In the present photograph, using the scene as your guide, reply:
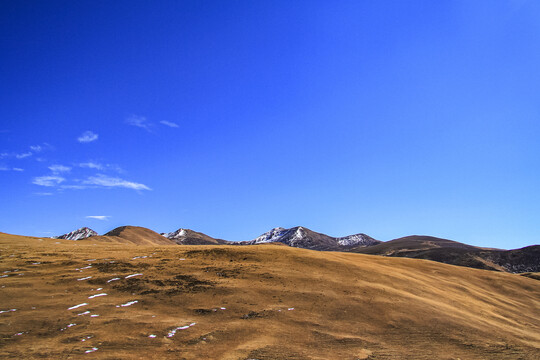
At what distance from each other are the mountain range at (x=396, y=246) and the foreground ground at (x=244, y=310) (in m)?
49.8

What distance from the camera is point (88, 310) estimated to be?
14.7m

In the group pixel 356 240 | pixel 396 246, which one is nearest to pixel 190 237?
pixel 356 240

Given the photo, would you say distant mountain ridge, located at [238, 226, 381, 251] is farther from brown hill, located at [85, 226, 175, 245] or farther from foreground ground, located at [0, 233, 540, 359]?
foreground ground, located at [0, 233, 540, 359]

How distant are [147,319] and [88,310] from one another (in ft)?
9.99

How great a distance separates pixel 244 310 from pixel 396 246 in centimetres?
10160

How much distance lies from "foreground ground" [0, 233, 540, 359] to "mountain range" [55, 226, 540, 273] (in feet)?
163

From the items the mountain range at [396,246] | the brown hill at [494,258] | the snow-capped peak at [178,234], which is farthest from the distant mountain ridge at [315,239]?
the brown hill at [494,258]

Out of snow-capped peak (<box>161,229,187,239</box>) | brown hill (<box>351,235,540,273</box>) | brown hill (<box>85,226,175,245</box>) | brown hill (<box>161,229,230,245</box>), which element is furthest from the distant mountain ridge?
brown hill (<box>85,226,175,245</box>)

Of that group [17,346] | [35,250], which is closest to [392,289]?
[17,346]

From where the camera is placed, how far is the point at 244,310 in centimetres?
1544

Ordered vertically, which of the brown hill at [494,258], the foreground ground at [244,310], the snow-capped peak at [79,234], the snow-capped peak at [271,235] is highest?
the snow-capped peak at [271,235]

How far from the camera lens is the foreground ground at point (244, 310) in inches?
478

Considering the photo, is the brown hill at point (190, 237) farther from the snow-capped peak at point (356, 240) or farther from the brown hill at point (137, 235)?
the snow-capped peak at point (356, 240)

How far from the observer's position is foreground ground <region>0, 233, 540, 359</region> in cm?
1214
